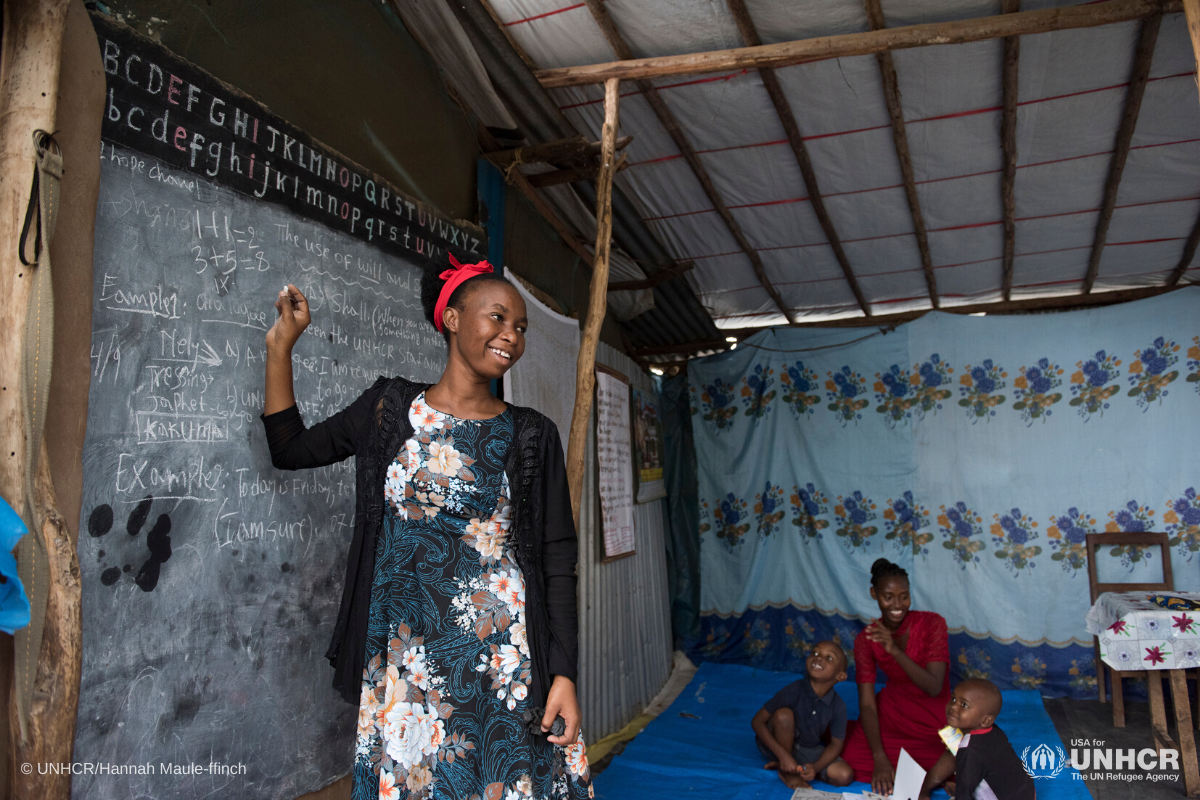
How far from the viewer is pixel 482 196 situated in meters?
3.06

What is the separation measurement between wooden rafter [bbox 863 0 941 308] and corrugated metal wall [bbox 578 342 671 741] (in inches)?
74.7

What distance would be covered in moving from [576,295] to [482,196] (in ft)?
4.34

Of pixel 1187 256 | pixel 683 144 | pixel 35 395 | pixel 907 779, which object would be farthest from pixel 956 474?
pixel 35 395

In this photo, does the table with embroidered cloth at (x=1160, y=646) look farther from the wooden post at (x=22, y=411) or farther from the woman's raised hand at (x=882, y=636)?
the wooden post at (x=22, y=411)

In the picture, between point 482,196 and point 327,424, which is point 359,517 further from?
point 482,196

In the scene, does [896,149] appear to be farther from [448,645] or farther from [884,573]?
[448,645]

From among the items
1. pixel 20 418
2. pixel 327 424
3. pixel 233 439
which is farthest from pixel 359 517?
pixel 20 418

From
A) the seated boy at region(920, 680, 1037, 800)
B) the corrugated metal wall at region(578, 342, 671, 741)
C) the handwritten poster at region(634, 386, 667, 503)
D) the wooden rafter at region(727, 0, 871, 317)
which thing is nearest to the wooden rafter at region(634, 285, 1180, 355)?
the handwritten poster at region(634, 386, 667, 503)

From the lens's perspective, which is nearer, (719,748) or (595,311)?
(595,311)

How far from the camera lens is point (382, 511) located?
146 cm

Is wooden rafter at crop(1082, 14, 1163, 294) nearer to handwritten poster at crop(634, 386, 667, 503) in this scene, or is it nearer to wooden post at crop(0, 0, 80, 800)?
handwritten poster at crop(634, 386, 667, 503)

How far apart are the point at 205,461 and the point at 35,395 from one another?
0.47 meters

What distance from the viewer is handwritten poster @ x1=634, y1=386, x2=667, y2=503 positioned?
521 cm

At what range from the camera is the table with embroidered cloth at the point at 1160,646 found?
11.2 ft
